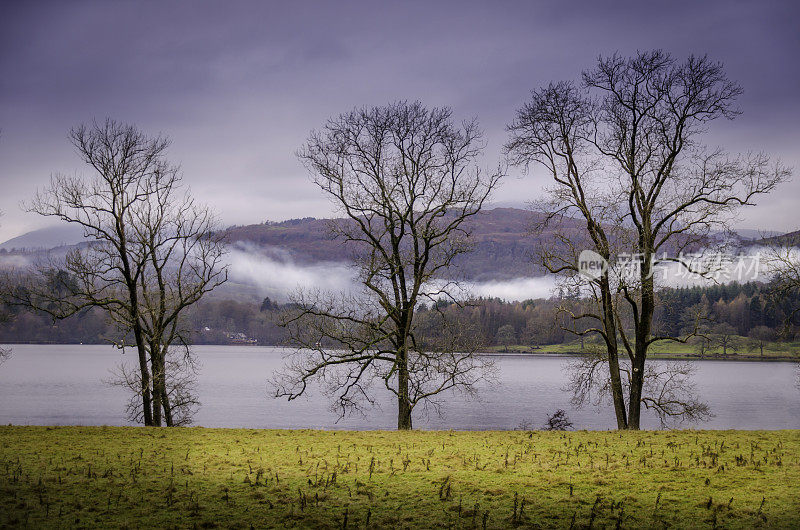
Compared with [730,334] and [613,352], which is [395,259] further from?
[730,334]

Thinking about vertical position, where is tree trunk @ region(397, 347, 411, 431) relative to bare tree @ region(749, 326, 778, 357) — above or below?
above

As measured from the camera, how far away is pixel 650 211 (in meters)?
21.8

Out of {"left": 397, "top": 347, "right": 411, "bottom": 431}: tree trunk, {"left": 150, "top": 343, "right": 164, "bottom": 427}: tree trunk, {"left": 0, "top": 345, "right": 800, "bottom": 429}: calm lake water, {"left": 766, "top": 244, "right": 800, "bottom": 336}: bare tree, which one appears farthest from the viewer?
{"left": 0, "top": 345, "right": 800, "bottom": 429}: calm lake water

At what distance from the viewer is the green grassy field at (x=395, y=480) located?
8977mm

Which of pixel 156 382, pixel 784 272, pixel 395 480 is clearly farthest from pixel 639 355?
pixel 156 382

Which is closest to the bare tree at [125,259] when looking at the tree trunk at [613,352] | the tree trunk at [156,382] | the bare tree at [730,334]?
the tree trunk at [156,382]

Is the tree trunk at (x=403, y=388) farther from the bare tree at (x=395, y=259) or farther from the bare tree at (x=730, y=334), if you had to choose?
the bare tree at (x=730, y=334)

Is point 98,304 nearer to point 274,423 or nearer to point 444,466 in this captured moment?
point 444,466

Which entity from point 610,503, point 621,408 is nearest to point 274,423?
point 621,408

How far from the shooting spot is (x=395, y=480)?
11.2 metres

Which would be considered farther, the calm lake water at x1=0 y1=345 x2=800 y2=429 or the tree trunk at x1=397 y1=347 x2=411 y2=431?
the calm lake water at x1=0 y1=345 x2=800 y2=429

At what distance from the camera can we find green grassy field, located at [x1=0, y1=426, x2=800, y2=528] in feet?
29.5

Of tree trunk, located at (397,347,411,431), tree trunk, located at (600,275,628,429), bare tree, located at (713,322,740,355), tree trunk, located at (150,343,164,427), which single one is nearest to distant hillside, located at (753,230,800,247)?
tree trunk, located at (600,275,628,429)

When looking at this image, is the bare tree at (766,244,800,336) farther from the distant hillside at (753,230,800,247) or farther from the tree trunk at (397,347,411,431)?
the tree trunk at (397,347,411,431)
